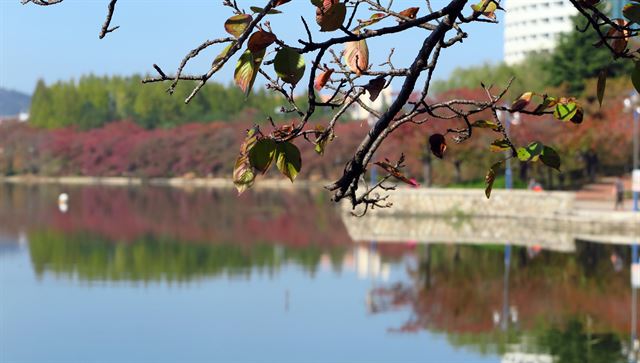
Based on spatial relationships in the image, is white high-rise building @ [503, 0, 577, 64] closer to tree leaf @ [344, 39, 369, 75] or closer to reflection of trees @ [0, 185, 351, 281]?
reflection of trees @ [0, 185, 351, 281]

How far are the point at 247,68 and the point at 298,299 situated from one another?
16664 mm

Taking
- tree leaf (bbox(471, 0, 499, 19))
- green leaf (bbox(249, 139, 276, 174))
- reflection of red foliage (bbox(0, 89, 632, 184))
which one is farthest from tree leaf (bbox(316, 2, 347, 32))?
reflection of red foliage (bbox(0, 89, 632, 184))

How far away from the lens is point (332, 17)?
144 centimetres

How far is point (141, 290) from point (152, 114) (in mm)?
55901

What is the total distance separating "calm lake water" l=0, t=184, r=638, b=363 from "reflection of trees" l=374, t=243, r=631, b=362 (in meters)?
0.04

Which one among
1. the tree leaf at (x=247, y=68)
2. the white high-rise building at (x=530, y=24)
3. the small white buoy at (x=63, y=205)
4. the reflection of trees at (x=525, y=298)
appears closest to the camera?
the tree leaf at (x=247, y=68)

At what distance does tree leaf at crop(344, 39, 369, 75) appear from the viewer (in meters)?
1.68

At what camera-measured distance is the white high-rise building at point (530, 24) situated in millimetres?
84000

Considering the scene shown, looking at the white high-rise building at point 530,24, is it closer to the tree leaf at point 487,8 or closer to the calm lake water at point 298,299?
the calm lake water at point 298,299

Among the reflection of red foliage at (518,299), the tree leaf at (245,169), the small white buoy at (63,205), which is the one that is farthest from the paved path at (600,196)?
the tree leaf at (245,169)

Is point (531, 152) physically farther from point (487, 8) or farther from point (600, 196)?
point (600, 196)

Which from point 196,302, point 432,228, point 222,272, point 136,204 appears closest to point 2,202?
point 136,204

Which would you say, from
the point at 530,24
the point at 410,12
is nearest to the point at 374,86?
the point at 410,12

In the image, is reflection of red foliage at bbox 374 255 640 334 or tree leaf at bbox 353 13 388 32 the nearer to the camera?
tree leaf at bbox 353 13 388 32
